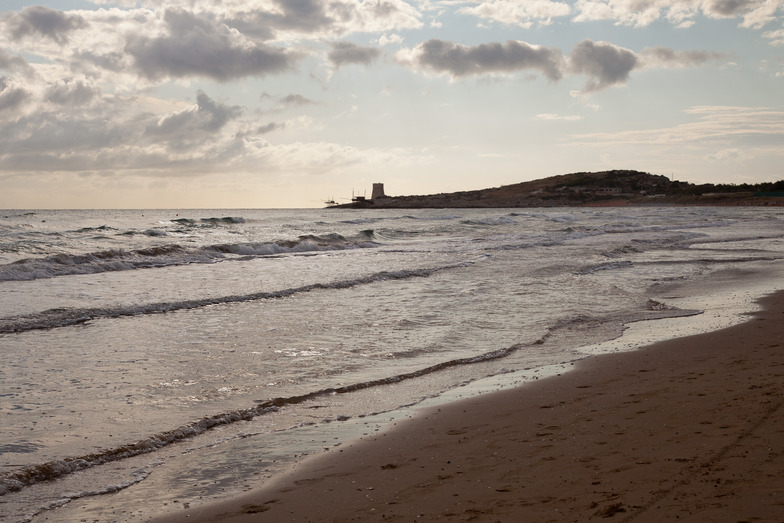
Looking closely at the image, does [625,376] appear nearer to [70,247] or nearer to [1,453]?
[1,453]

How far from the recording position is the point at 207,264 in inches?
902

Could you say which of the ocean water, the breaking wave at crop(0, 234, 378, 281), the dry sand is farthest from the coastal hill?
the dry sand

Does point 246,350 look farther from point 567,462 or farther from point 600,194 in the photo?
point 600,194

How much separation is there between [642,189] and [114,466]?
181m

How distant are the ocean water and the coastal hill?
13087cm

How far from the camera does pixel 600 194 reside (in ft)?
557

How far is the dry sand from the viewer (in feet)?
12.3

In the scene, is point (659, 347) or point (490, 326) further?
point (490, 326)

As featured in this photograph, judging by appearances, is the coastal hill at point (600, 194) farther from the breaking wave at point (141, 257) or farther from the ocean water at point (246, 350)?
the ocean water at point (246, 350)

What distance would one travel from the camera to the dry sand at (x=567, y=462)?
148 inches

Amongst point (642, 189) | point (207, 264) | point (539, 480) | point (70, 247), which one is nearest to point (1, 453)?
point (539, 480)

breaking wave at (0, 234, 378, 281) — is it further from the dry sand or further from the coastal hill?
the coastal hill

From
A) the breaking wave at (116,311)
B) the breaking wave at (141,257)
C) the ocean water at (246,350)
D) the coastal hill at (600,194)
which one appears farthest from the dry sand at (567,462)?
the coastal hill at (600,194)

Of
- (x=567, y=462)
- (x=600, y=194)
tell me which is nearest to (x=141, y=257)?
(x=567, y=462)
